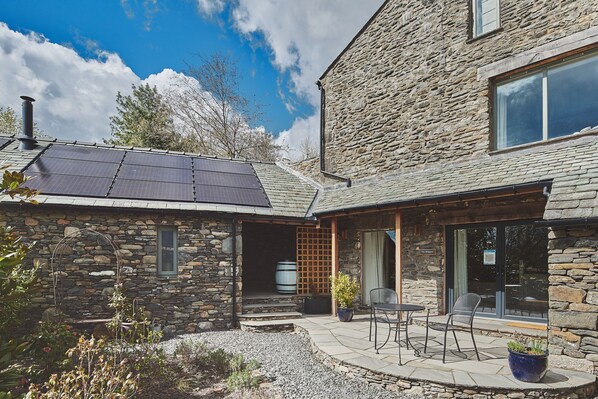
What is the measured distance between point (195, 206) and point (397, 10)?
794 centimetres

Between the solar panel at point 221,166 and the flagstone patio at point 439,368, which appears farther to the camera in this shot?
the solar panel at point 221,166

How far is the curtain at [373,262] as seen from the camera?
9.55 m

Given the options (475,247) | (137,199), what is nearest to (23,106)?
(137,199)

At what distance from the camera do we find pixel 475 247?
7.54m

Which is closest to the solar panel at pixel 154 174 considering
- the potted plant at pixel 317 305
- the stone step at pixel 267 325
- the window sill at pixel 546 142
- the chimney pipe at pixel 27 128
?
the chimney pipe at pixel 27 128

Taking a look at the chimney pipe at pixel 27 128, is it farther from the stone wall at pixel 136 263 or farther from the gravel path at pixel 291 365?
the gravel path at pixel 291 365

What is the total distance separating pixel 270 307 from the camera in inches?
353

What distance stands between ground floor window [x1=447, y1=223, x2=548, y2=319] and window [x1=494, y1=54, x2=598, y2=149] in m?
2.05

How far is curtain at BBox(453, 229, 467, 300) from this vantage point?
7699 mm

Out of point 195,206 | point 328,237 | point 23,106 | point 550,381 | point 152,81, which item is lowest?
point 550,381

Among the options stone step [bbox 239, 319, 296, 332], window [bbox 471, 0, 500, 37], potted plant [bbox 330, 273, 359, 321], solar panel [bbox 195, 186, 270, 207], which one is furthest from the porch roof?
window [bbox 471, 0, 500, 37]

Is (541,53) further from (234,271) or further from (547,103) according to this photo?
(234,271)

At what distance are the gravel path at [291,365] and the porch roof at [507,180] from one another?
3.37 m

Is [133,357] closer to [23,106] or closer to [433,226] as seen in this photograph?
[433,226]
